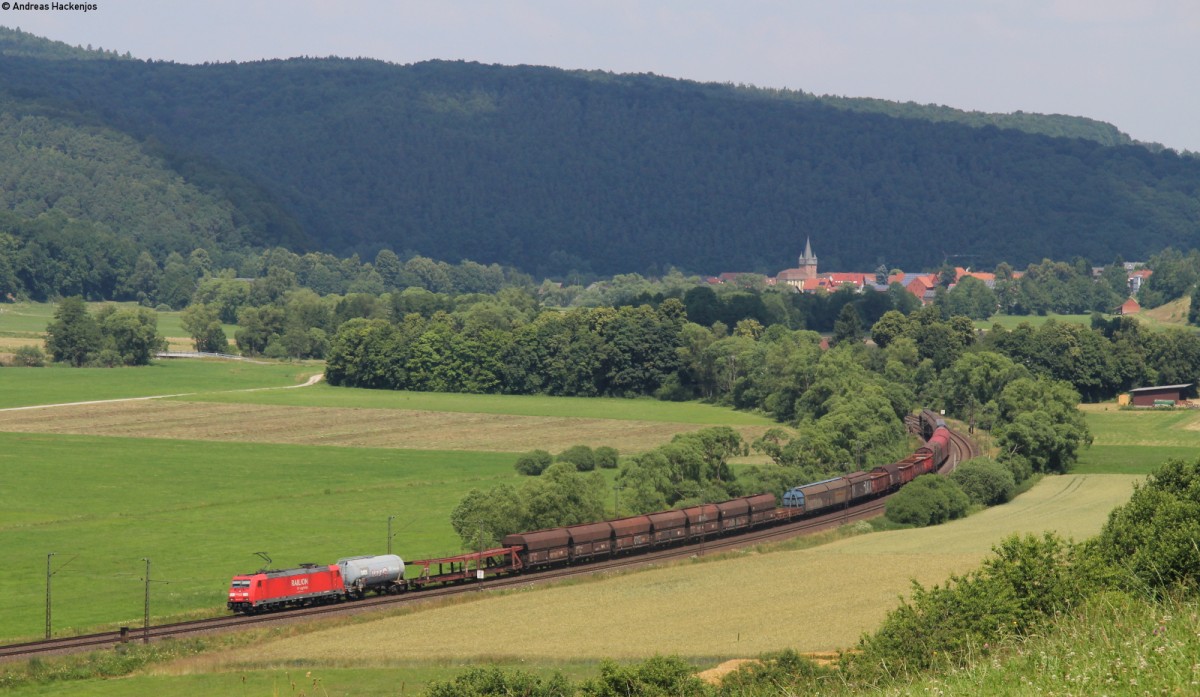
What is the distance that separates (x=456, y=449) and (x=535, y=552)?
68046 mm

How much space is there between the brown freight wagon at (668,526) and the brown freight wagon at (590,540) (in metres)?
4.34

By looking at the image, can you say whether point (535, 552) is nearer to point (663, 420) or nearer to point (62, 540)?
point (62, 540)

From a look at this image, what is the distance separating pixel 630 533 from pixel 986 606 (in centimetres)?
4825

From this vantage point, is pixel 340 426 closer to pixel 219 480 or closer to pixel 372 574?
pixel 219 480

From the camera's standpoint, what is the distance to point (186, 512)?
367ft

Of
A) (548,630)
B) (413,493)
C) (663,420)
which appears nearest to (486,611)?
(548,630)

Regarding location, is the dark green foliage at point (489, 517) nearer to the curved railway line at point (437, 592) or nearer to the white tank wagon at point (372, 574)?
the curved railway line at point (437, 592)

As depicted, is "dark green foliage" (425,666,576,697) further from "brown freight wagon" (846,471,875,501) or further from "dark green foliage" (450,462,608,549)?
"brown freight wagon" (846,471,875,501)

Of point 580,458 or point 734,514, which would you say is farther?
point 580,458

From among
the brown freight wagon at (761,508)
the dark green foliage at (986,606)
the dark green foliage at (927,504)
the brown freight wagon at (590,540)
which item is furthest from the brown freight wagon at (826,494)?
the dark green foliage at (986,606)

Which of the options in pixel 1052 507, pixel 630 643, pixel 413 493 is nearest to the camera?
pixel 630 643

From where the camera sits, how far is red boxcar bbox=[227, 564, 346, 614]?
244 ft

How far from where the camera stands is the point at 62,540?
99.1 meters

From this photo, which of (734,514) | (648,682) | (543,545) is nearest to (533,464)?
(734,514)
